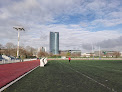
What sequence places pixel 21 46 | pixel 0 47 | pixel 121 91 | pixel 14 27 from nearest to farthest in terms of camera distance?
1. pixel 121 91
2. pixel 14 27
3. pixel 0 47
4. pixel 21 46

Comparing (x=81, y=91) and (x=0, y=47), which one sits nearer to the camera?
(x=81, y=91)

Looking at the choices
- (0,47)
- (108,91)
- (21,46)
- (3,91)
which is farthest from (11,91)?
(21,46)

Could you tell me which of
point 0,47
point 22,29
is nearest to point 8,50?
point 0,47

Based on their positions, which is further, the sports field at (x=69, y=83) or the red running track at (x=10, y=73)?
the red running track at (x=10, y=73)

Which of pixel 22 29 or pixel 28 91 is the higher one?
pixel 22 29

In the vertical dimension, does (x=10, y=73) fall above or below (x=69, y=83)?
below

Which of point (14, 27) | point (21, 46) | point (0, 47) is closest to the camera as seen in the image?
point (14, 27)

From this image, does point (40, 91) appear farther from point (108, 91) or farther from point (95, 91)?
point (108, 91)

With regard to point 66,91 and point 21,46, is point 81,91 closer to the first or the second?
point 66,91

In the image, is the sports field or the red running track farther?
the red running track

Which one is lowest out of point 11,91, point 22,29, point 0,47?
point 11,91

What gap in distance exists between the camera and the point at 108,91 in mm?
5098

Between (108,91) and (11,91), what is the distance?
4.11 meters

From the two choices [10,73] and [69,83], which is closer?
[69,83]
